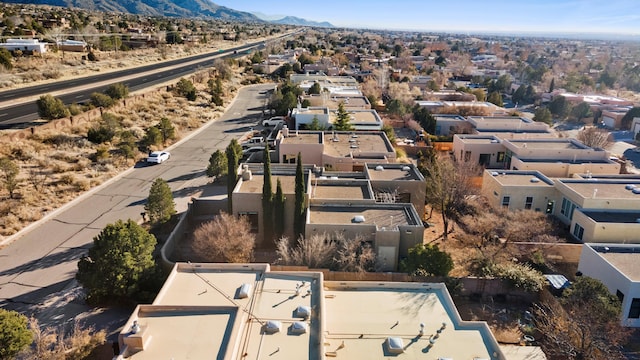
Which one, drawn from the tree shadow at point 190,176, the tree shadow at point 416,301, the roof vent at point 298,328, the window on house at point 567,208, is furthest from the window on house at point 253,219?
the window on house at point 567,208

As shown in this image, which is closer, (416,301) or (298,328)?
(298,328)

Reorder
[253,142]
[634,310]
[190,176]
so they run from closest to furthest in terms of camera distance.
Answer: [634,310] → [190,176] → [253,142]

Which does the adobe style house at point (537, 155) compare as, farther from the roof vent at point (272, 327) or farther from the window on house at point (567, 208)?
the roof vent at point (272, 327)

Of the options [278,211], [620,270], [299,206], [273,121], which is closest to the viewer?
[620,270]

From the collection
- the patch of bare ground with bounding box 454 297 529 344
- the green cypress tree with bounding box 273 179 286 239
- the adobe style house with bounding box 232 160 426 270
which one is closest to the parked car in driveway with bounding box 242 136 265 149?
the adobe style house with bounding box 232 160 426 270

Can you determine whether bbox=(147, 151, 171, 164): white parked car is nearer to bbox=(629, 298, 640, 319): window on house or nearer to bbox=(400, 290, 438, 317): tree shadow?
bbox=(400, 290, 438, 317): tree shadow

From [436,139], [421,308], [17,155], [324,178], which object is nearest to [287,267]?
[421,308]

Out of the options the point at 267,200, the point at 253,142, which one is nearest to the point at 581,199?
the point at 267,200

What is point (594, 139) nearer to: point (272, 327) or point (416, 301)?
point (416, 301)
